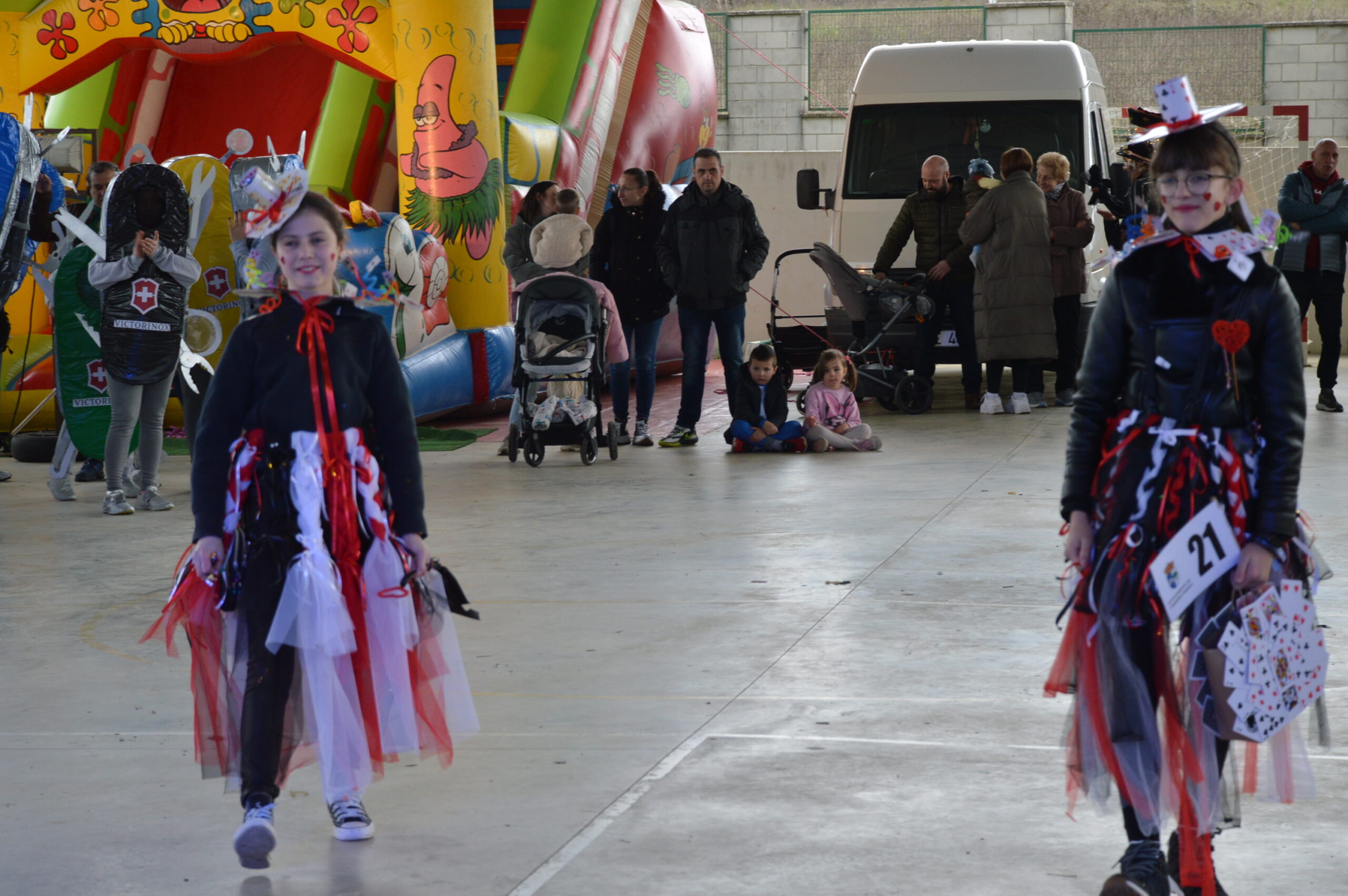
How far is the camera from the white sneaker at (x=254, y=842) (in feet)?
10.5

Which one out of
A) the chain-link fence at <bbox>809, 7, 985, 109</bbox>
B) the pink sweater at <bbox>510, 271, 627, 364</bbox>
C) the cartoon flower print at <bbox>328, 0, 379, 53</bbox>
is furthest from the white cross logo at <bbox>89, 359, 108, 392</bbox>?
the chain-link fence at <bbox>809, 7, 985, 109</bbox>

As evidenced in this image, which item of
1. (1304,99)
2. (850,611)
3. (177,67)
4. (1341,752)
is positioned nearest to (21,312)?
(177,67)

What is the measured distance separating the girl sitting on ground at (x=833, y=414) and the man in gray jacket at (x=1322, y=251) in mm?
3300

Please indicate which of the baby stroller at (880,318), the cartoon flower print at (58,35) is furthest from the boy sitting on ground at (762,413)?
the cartoon flower print at (58,35)

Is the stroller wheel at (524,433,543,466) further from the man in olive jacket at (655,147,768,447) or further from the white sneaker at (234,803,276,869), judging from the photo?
the white sneaker at (234,803,276,869)

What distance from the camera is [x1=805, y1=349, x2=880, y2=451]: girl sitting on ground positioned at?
10000mm

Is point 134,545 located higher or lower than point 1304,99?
lower

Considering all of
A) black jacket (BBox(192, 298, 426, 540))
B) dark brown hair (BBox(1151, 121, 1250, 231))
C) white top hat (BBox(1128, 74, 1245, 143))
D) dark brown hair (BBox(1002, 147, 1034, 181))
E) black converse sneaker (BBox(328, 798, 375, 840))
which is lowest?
black converse sneaker (BBox(328, 798, 375, 840))

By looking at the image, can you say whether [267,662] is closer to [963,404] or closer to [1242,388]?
[1242,388]

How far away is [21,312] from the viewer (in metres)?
12.1

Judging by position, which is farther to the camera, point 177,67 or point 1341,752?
point 177,67

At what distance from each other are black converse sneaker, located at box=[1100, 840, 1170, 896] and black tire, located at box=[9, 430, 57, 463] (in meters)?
8.72

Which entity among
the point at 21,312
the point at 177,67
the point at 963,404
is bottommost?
the point at 963,404

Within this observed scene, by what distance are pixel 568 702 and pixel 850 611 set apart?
4.57 ft
